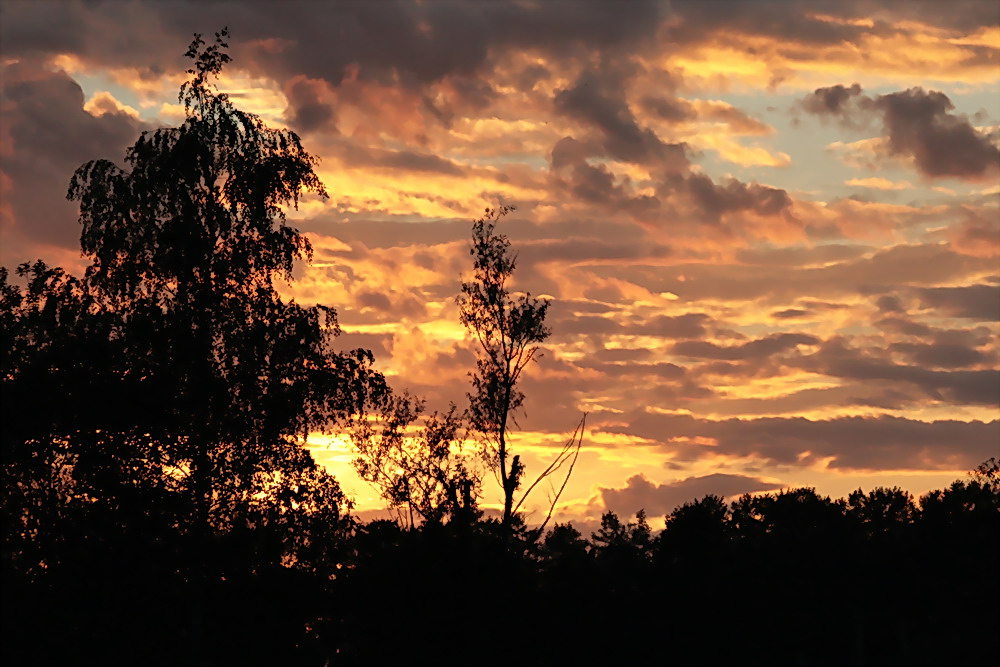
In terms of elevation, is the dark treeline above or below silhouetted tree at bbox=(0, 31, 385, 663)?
below

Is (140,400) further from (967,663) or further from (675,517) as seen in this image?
(967,663)

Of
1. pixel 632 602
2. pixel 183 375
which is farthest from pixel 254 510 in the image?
pixel 632 602

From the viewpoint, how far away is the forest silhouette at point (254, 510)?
27969 mm

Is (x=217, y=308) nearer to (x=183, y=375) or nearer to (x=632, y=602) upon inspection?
(x=183, y=375)

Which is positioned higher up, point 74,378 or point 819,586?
point 74,378

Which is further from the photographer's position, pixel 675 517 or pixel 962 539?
pixel 675 517

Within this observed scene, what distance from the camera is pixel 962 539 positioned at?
89.6 feet

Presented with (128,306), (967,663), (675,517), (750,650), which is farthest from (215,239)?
(967,663)

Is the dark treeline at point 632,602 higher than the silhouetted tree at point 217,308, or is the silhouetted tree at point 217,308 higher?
the silhouetted tree at point 217,308

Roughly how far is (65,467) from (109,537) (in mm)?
5365

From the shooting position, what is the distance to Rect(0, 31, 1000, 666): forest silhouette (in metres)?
28.0

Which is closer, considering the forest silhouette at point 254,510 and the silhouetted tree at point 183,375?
the forest silhouette at point 254,510

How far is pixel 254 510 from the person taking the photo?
42.8m

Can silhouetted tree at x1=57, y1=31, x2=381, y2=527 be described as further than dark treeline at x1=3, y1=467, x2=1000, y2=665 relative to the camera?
Yes
